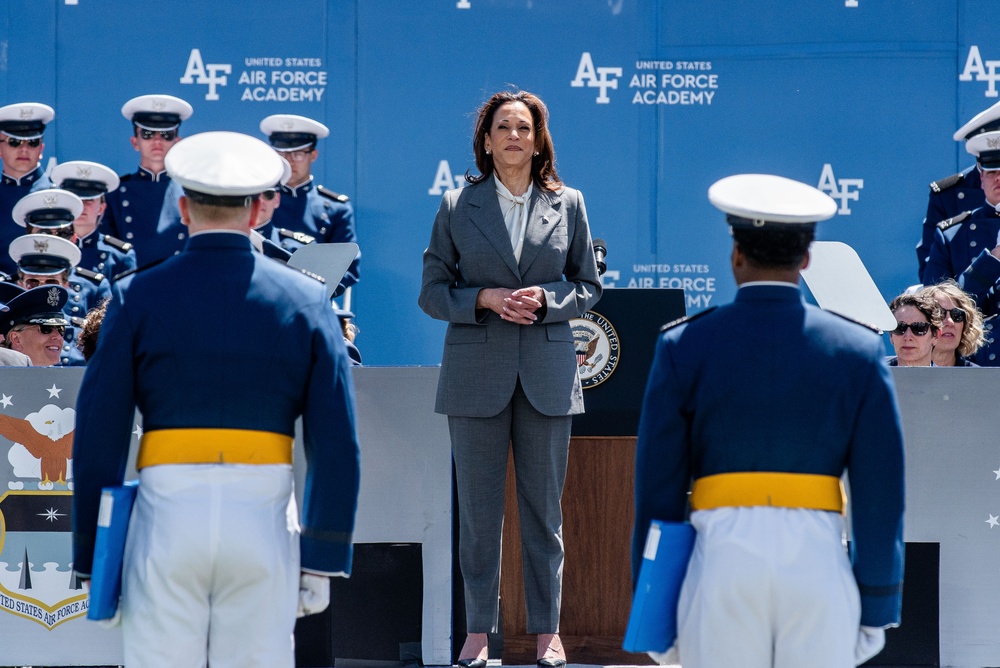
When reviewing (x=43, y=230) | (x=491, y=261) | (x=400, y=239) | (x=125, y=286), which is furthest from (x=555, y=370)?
(x=43, y=230)

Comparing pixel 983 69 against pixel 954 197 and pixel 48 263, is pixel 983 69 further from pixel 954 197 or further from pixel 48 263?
pixel 48 263

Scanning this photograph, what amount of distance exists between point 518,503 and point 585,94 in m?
3.67

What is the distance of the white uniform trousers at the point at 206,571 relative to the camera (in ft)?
A: 8.05

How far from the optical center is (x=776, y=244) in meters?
2.48

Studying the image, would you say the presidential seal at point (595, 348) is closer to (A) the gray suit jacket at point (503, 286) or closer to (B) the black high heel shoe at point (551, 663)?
(A) the gray suit jacket at point (503, 286)

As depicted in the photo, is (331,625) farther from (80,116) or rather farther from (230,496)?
(80,116)

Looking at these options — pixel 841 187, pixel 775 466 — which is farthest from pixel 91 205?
pixel 775 466

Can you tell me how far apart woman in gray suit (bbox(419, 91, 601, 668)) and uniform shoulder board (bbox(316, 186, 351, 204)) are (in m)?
3.22

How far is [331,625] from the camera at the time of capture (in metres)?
3.97

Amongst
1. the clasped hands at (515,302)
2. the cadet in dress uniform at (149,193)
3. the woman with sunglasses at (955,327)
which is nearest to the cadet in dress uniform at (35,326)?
the cadet in dress uniform at (149,193)

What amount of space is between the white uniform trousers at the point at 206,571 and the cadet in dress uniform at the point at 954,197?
14.9ft

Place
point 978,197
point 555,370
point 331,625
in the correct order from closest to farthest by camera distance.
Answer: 1. point 555,370
2. point 331,625
3. point 978,197

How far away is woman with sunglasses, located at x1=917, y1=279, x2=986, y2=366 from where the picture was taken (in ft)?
16.9

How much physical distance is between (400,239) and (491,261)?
332 cm
